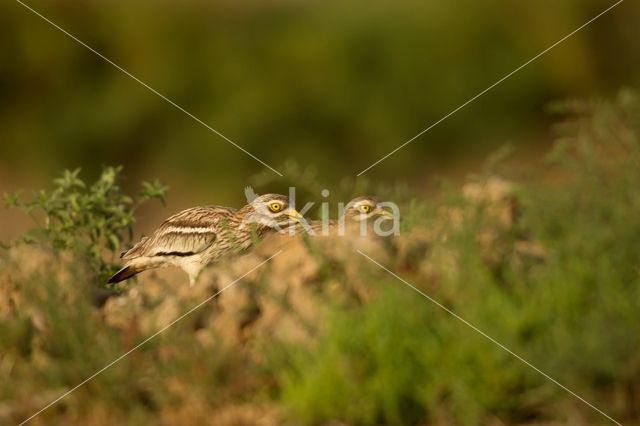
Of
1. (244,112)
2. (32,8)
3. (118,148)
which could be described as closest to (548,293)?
(244,112)

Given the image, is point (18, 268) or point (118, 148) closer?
point (18, 268)

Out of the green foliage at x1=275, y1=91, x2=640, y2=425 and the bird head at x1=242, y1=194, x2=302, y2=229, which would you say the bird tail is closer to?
the bird head at x1=242, y1=194, x2=302, y2=229

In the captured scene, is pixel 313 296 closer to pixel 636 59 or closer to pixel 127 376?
pixel 127 376

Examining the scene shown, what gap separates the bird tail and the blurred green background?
599 centimetres

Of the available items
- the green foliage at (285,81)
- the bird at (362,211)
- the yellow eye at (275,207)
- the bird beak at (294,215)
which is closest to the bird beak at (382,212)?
the bird at (362,211)

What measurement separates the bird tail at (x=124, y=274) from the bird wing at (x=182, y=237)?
0.19m

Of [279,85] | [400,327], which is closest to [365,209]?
[400,327]

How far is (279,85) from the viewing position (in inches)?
603

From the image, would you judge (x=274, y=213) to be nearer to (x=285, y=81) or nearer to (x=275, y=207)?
(x=275, y=207)

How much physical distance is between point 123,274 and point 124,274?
2cm

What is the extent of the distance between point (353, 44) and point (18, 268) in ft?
31.0

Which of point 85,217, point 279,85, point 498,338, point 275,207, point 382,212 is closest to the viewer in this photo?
point 498,338

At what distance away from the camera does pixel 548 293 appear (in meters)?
5.50

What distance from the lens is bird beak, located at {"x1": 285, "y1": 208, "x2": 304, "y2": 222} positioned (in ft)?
28.5
